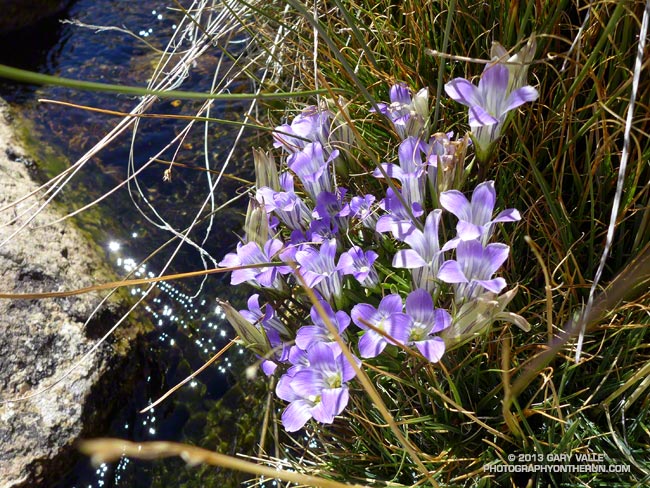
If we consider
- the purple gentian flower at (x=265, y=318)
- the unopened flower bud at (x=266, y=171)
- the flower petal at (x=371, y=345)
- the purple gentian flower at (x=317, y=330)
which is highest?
the unopened flower bud at (x=266, y=171)

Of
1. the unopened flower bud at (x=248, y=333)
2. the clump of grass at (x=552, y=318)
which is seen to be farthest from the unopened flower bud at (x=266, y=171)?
the unopened flower bud at (x=248, y=333)

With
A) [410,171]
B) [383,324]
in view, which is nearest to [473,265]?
[383,324]

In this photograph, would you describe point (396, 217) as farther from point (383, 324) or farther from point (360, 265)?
point (383, 324)

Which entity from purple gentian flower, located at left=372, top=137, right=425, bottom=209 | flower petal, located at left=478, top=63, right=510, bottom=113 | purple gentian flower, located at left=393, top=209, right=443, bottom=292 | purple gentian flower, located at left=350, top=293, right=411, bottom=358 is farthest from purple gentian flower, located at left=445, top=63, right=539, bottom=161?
purple gentian flower, located at left=350, top=293, right=411, bottom=358

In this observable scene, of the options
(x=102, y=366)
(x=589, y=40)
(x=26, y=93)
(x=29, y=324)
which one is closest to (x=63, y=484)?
(x=102, y=366)

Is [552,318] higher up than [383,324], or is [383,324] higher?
[383,324]

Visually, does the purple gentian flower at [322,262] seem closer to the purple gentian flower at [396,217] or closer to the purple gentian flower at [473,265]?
the purple gentian flower at [396,217]

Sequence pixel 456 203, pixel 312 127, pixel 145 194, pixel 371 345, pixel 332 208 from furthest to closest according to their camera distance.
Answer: pixel 145 194
pixel 312 127
pixel 332 208
pixel 456 203
pixel 371 345
